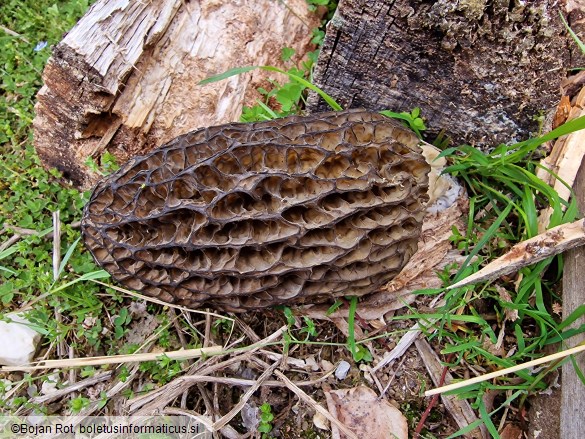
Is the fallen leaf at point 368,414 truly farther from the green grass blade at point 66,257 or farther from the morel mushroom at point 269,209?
the green grass blade at point 66,257

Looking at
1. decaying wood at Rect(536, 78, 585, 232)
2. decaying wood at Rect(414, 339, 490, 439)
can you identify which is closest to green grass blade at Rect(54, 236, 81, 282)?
decaying wood at Rect(414, 339, 490, 439)

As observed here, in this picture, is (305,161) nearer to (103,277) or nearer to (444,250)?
(444,250)

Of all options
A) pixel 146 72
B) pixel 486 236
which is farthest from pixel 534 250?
pixel 146 72

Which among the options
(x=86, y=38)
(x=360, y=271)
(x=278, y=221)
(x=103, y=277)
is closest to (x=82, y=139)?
(x=86, y=38)

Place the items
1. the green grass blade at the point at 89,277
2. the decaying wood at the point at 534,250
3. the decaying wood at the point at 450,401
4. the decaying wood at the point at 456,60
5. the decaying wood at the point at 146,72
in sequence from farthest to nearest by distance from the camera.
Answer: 1. the green grass blade at the point at 89,277
2. the decaying wood at the point at 146,72
3. the decaying wood at the point at 450,401
4. the decaying wood at the point at 534,250
5. the decaying wood at the point at 456,60

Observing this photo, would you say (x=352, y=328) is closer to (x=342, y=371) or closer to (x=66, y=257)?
(x=342, y=371)

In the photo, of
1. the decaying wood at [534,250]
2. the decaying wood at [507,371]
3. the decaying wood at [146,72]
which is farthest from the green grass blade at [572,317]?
the decaying wood at [146,72]

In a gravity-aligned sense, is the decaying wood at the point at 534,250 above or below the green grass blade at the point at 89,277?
above
